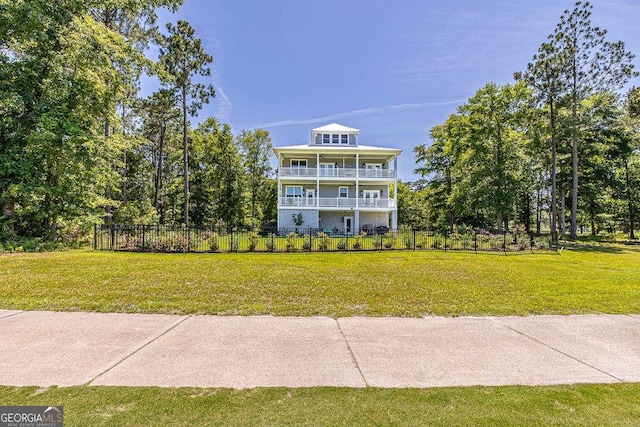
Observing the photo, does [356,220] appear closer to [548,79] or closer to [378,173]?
[378,173]

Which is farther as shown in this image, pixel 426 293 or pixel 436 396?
pixel 426 293

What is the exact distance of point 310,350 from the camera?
13.2 ft

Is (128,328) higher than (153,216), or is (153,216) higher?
(153,216)

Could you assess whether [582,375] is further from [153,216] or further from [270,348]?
[153,216]

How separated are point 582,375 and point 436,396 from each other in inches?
74.6

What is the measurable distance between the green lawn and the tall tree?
28712 mm

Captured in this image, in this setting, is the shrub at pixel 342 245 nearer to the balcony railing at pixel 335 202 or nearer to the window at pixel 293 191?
the balcony railing at pixel 335 202

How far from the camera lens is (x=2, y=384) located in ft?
9.88

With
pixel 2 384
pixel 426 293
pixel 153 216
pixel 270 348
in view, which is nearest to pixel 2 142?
pixel 153 216

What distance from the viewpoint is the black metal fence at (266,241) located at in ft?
47.9

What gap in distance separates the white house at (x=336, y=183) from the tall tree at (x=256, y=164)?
28.8 ft

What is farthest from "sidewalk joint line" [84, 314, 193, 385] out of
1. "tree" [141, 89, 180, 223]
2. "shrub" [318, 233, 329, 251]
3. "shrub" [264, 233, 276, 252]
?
"tree" [141, 89, 180, 223]

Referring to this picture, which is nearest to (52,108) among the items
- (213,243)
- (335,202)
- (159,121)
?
(213,243)

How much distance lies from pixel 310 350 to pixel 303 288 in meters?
3.35
